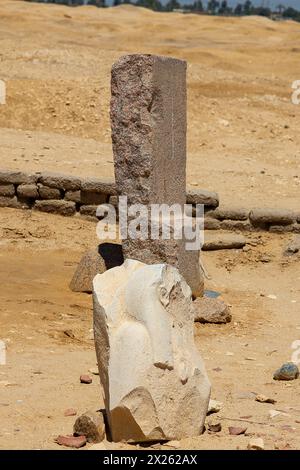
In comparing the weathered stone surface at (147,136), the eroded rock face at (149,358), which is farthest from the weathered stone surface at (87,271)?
the eroded rock face at (149,358)

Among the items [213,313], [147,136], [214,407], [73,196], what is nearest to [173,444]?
[214,407]

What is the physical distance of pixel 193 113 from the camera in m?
17.8

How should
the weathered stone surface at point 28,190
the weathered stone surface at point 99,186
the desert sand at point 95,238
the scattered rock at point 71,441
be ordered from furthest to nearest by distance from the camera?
1. the weathered stone surface at point 28,190
2. the weathered stone surface at point 99,186
3. the desert sand at point 95,238
4. the scattered rock at point 71,441

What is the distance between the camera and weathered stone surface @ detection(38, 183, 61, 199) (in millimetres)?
11945

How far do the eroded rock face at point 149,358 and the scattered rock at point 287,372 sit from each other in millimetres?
1692

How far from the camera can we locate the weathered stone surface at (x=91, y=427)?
18.4ft

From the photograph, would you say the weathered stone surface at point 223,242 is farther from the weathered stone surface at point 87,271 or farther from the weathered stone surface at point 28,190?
the weathered stone surface at point 28,190

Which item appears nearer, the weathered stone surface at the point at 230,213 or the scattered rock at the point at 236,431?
the scattered rock at the point at 236,431

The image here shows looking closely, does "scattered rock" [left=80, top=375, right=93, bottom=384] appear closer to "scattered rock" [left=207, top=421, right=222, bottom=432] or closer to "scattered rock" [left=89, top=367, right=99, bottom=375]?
"scattered rock" [left=89, top=367, right=99, bottom=375]

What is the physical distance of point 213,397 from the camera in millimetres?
6719

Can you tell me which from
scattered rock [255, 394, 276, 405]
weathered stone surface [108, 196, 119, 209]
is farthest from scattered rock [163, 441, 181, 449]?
weathered stone surface [108, 196, 119, 209]

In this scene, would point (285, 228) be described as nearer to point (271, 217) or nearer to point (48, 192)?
point (271, 217)
